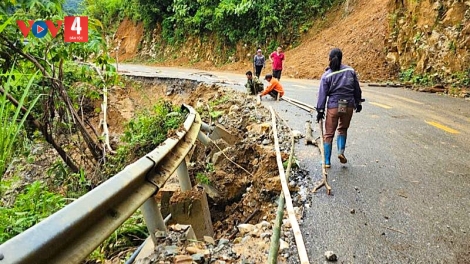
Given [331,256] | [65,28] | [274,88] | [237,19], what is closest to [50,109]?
[65,28]

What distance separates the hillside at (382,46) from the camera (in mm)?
14625

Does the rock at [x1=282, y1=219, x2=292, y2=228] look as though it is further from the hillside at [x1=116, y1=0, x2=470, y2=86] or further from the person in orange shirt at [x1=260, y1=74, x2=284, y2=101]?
the hillside at [x1=116, y1=0, x2=470, y2=86]

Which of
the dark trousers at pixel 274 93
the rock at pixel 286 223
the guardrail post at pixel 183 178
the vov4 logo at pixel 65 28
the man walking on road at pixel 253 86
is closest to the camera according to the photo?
the rock at pixel 286 223

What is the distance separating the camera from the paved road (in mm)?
3377

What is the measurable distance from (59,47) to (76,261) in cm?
412

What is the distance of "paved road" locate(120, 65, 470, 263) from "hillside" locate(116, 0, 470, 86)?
7.36m

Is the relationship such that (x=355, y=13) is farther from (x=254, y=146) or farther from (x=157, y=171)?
(x=157, y=171)

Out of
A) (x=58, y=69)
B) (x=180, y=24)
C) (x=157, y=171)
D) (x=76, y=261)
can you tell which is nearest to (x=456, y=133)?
(x=157, y=171)

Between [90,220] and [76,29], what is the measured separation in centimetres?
350

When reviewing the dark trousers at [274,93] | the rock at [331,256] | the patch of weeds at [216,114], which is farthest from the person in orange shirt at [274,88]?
the rock at [331,256]

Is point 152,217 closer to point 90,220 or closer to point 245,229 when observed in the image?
point 90,220

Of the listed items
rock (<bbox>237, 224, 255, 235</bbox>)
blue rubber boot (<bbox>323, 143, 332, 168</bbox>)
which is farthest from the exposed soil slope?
rock (<bbox>237, 224, 255, 235</bbox>)

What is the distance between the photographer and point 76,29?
15.2 feet

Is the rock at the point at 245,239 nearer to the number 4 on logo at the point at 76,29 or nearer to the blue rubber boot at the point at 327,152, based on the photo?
the blue rubber boot at the point at 327,152
